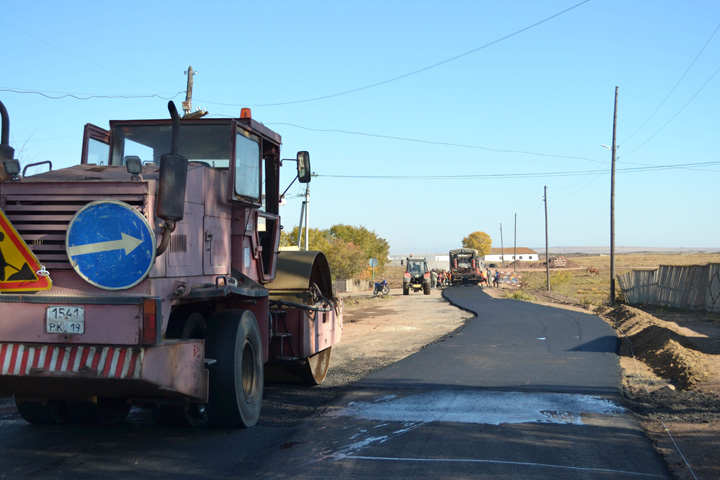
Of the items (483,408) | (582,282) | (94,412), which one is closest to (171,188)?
(94,412)

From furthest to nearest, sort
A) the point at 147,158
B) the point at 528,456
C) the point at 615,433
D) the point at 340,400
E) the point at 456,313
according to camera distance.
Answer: the point at 456,313 → the point at 340,400 → the point at 147,158 → the point at 615,433 → the point at 528,456

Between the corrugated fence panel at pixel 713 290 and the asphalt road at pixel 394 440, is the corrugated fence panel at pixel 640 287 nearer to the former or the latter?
the corrugated fence panel at pixel 713 290

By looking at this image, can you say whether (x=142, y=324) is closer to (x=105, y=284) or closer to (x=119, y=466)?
(x=105, y=284)

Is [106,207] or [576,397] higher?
[106,207]

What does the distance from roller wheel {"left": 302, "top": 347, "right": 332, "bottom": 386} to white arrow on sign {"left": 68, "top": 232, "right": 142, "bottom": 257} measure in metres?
4.64

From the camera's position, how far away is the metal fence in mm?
27391

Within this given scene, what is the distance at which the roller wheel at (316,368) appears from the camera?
1000cm

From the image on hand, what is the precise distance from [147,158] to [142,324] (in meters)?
3.03

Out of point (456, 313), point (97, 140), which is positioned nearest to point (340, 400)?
point (97, 140)

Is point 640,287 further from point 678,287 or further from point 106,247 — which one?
point 106,247

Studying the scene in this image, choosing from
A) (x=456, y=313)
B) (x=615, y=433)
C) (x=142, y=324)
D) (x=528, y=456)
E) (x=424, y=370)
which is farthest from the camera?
(x=456, y=313)

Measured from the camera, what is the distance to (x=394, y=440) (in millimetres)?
6715

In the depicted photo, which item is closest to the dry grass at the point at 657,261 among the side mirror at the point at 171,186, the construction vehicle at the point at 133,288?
the construction vehicle at the point at 133,288

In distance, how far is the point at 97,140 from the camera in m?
7.93
